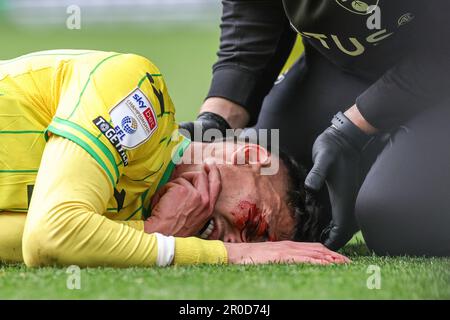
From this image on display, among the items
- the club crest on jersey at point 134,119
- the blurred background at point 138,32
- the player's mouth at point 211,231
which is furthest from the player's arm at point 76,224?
the blurred background at point 138,32

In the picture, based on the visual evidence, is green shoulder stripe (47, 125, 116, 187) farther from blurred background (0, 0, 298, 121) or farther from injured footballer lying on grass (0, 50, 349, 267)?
blurred background (0, 0, 298, 121)

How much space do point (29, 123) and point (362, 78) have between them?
4.48 ft

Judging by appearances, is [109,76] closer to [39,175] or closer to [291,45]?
[39,175]

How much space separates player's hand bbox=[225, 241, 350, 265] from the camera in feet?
8.08

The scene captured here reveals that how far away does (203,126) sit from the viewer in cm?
322

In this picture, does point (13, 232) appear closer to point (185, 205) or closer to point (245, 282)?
point (185, 205)

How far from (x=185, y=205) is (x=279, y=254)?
334 mm

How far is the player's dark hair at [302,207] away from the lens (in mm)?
2871

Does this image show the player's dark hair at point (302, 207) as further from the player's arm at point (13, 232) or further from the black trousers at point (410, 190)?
Answer: the player's arm at point (13, 232)

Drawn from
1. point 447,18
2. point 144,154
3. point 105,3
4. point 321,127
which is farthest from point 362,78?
point 105,3

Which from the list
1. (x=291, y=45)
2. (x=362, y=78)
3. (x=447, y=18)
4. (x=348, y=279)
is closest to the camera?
(x=348, y=279)

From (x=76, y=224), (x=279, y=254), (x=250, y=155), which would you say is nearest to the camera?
(x=76, y=224)

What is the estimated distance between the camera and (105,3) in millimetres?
11555

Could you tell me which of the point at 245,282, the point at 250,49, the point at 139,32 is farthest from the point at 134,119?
the point at 139,32
